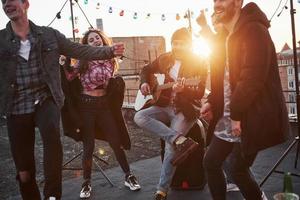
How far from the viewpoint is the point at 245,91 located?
110 inches

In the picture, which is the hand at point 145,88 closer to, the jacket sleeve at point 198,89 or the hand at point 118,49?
the jacket sleeve at point 198,89

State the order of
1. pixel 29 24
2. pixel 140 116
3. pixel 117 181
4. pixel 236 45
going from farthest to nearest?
pixel 117 181 → pixel 140 116 → pixel 29 24 → pixel 236 45

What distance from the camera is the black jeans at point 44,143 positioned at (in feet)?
10.8

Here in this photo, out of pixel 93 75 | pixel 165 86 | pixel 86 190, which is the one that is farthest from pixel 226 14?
pixel 86 190

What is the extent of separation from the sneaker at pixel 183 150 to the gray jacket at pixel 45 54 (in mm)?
1320

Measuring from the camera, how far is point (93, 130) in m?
4.85

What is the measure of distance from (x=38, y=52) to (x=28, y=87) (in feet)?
1.08

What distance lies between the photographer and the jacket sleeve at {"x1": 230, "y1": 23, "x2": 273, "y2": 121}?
275 centimetres

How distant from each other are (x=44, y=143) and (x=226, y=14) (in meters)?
1.90

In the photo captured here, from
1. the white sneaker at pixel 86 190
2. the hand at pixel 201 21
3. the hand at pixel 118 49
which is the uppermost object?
the hand at pixel 201 21

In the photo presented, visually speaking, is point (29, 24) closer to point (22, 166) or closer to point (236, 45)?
point (22, 166)

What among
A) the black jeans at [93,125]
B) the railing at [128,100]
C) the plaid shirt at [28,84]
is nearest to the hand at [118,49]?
the plaid shirt at [28,84]

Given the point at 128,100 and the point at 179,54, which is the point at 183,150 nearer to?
the point at 179,54

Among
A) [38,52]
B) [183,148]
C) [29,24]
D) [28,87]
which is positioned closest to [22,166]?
[28,87]
